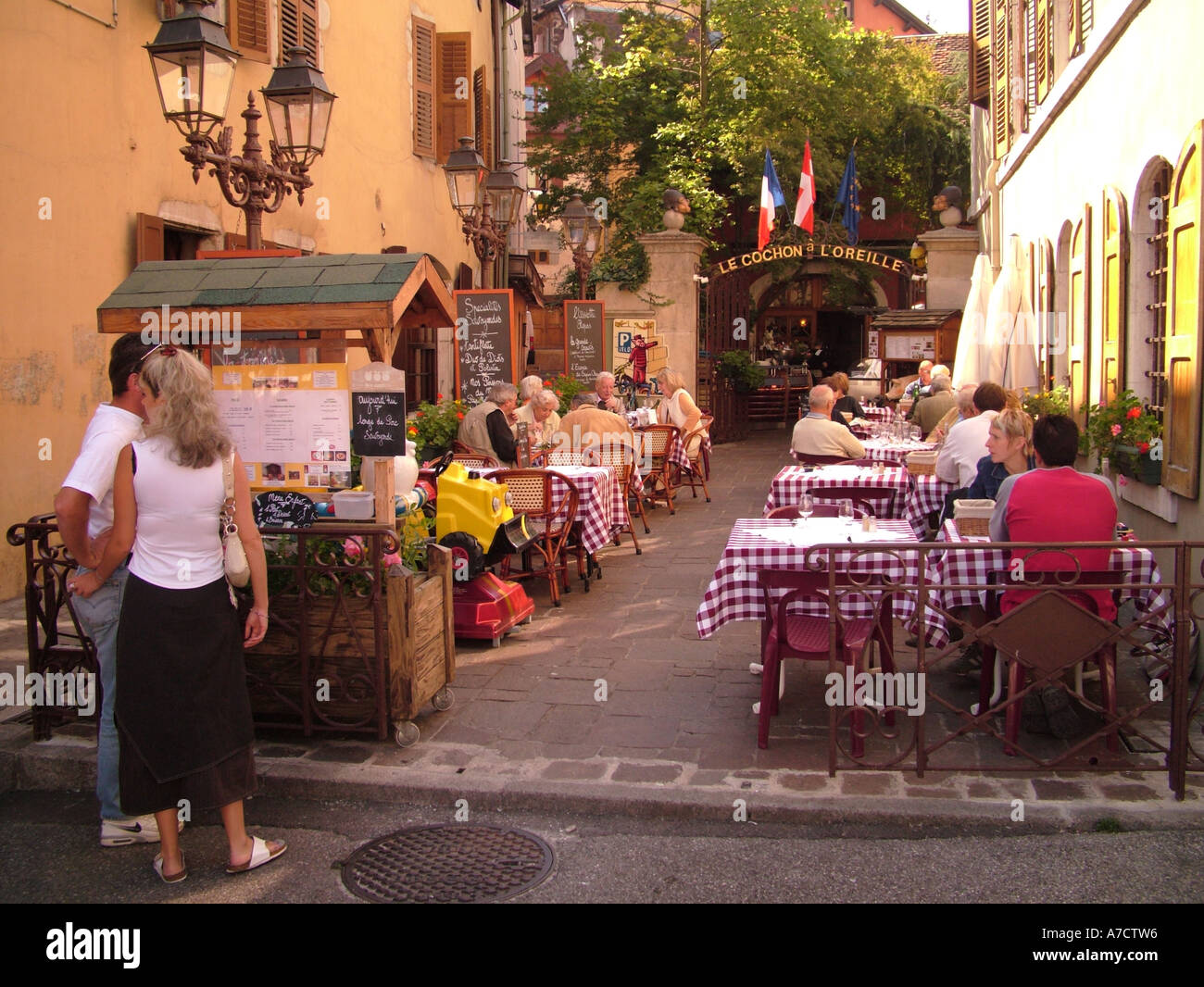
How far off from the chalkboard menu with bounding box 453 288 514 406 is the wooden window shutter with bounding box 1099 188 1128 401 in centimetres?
602

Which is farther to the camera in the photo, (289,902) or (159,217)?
(159,217)

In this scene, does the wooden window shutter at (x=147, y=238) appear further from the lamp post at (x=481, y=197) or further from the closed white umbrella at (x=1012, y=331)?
the closed white umbrella at (x=1012, y=331)

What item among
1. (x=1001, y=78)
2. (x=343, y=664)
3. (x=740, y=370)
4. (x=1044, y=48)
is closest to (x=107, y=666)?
(x=343, y=664)

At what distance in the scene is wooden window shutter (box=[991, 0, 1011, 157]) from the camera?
44.9 ft

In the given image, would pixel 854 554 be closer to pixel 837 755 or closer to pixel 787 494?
pixel 837 755

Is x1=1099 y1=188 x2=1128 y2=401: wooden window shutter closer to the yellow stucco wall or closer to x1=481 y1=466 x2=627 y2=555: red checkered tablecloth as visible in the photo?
x1=481 y1=466 x2=627 y2=555: red checkered tablecloth

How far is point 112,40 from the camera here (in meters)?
8.30

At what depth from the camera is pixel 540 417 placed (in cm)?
958

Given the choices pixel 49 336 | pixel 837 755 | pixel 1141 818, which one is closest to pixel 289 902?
pixel 837 755

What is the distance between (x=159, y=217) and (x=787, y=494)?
5.40m

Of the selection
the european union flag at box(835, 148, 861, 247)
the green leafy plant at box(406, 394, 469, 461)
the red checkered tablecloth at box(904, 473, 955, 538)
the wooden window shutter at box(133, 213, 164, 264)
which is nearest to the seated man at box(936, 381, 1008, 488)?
the red checkered tablecloth at box(904, 473, 955, 538)

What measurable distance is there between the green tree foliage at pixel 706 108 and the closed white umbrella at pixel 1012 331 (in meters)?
7.98

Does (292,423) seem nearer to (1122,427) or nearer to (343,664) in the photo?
(343,664)

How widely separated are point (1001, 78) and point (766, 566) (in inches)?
470
